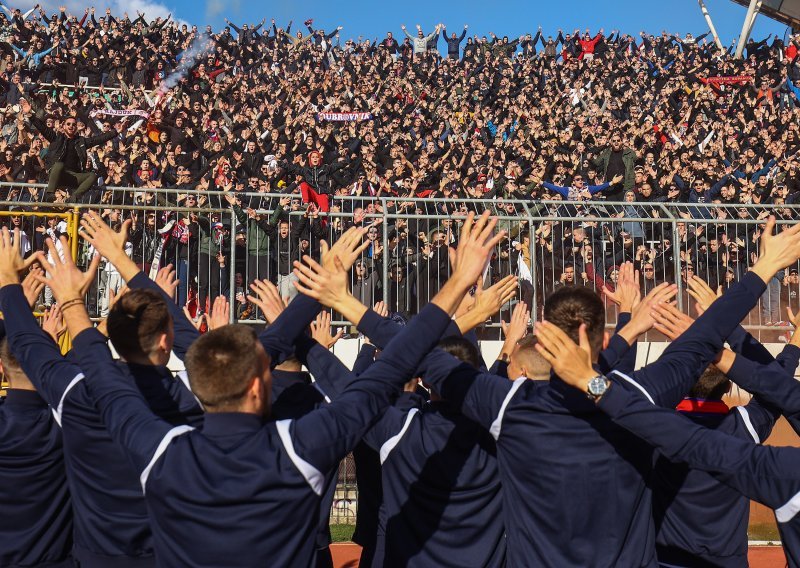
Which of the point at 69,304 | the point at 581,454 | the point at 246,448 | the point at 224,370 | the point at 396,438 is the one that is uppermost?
the point at 69,304

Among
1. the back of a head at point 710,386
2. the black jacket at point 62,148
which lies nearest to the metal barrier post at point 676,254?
the back of a head at point 710,386

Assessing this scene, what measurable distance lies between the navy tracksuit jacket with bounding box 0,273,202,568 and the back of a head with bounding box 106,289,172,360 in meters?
0.08

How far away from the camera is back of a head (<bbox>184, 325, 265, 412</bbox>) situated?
8.96ft

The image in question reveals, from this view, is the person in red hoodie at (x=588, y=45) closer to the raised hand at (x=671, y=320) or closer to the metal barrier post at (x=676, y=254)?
the metal barrier post at (x=676, y=254)

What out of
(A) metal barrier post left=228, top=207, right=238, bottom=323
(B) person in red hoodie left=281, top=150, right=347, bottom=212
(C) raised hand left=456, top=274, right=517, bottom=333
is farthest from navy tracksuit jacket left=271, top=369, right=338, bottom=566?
(B) person in red hoodie left=281, top=150, right=347, bottom=212

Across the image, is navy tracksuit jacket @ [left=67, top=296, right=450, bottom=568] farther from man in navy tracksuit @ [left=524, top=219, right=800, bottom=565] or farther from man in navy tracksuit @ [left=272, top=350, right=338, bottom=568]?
man in navy tracksuit @ [left=272, top=350, right=338, bottom=568]

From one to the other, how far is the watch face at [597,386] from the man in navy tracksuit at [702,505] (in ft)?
5.26

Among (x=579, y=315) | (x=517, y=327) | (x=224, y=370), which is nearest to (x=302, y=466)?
(x=224, y=370)

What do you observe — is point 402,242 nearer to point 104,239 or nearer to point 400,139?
point 104,239

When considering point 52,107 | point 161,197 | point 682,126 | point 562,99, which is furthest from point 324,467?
point 562,99

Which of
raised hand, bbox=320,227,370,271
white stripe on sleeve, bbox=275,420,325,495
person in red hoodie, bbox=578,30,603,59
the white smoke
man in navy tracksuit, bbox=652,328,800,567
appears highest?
person in red hoodie, bbox=578,30,603,59

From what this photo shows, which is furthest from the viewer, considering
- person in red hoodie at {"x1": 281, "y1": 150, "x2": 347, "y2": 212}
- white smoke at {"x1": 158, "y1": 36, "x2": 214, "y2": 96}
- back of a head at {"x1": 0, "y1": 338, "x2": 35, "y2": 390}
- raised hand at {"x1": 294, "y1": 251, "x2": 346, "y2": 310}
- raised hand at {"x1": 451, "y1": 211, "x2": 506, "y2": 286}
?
white smoke at {"x1": 158, "y1": 36, "x2": 214, "y2": 96}

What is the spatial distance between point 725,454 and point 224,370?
1550 mm

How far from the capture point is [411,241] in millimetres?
9914
